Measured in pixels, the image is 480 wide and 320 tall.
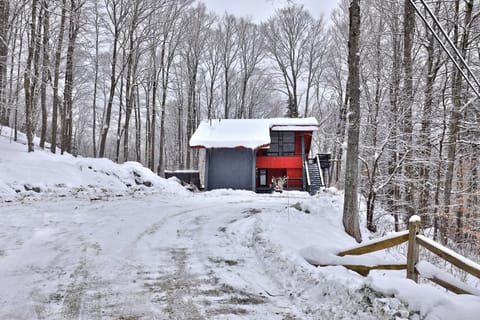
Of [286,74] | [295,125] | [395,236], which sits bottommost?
[395,236]

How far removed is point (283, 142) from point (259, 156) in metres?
2.16

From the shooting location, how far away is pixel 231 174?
72.8 ft

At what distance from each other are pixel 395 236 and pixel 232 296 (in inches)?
87.4

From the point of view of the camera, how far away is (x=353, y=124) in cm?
739

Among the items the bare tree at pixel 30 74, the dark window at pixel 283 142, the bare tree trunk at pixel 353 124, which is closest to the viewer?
the bare tree trunk at pixel 353 124

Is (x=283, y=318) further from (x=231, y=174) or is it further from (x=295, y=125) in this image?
(x=295, y=125)

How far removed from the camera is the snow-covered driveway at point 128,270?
11.2 ft

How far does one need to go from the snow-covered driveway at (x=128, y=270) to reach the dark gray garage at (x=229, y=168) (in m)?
14.1

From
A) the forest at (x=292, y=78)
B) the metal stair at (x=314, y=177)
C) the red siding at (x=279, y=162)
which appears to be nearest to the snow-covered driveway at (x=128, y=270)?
the forest at (x=292, y=78)

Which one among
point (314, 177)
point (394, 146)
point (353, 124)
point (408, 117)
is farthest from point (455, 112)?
point (314, 177)

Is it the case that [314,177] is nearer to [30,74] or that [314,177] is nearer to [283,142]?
[283,142]

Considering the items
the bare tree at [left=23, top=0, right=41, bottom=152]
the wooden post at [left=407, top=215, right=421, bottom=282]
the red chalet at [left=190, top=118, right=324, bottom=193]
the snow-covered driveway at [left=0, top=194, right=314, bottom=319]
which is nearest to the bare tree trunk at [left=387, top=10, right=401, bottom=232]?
the snow-covered driveway at [left=0, top=194, right=314, bottom=319]

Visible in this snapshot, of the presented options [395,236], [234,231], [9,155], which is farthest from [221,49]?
[395,236]

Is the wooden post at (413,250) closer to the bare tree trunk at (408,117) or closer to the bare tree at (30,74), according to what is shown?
the bare tree trunk at (408,117)
